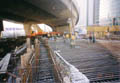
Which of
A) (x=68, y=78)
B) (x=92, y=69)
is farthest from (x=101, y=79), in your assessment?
(x=68, y=78)

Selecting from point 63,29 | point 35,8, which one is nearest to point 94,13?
point 63,29

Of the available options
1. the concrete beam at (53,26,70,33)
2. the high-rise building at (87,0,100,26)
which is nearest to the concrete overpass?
the concrete beam at (53,26,70,33)

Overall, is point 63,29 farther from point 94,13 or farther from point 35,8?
point 35,8

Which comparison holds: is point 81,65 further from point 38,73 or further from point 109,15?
point 109,15

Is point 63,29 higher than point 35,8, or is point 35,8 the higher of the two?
point 35,8

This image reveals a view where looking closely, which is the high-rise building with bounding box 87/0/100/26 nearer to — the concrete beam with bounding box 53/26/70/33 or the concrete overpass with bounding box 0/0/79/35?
the concrete beam with bounding box 53/26/70/33

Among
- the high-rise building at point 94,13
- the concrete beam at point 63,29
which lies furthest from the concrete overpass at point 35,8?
the high-rise building at point 94,13

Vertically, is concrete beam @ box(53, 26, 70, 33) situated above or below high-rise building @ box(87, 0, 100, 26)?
below

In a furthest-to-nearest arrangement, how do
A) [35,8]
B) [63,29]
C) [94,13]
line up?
[94,13] < [63,29] < [35,8]

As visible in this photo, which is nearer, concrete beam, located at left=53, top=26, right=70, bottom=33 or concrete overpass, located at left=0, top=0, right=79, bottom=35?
concrete overpass, located at left=0, top=0, right=79, bottom=35

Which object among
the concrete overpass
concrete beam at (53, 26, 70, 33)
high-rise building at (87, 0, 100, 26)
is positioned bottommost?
concrete beam at (53, 26, 70, 33)

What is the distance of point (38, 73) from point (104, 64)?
112 inches

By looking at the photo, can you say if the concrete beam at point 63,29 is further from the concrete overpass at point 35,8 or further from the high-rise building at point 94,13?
the concrete overpass at point 35,8

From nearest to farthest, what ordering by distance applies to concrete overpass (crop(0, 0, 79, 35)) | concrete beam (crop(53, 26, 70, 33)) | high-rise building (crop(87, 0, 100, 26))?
concrete overpass (crop(0, 0, 79, 35)) < concrete beam (crop(53, 26, 70, 33)) < high-rise building (crop(87, 0, 100, 26))
